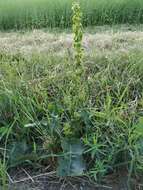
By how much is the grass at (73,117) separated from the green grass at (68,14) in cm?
239

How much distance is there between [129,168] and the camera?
1654mm

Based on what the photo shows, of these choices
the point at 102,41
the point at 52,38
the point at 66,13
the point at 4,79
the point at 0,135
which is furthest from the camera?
the point at 66,13

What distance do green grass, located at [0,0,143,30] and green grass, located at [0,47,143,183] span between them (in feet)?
7.85

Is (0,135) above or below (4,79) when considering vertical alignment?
below

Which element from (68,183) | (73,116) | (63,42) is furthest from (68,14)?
(68,183)

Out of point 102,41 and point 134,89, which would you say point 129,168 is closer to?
point 134,89

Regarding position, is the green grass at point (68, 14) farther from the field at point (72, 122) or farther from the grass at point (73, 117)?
the grass at point (73, 117)

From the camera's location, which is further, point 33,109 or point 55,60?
point 55,60

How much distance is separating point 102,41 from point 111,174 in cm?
170

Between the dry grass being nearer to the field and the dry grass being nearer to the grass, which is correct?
the field

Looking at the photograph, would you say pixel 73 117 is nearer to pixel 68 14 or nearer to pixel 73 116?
pixel 73 116

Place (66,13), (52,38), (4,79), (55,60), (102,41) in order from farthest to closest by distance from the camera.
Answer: (66,13)
(52,38)
(102,41)
(55,60)
(4,79)

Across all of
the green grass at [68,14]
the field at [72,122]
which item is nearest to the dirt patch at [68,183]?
the field at [72,122]

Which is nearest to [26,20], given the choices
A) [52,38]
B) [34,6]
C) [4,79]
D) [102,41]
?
[34,6]
